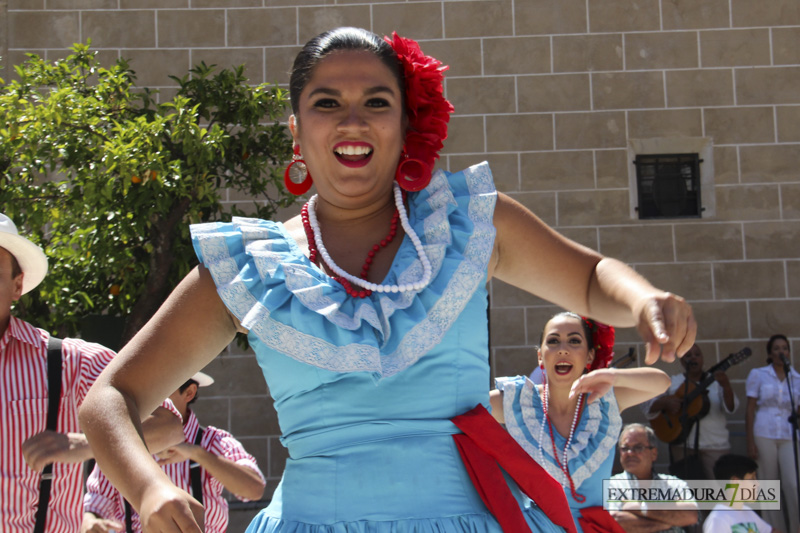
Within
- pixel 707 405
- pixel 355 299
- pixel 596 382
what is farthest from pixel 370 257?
pixel 707 405

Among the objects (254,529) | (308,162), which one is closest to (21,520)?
(254,529)

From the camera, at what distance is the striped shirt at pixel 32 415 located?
2967 millimetres

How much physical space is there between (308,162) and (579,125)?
Answer: 690cm

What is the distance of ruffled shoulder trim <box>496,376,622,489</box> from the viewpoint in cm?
414

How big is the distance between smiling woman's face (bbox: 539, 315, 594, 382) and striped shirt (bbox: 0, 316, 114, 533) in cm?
228

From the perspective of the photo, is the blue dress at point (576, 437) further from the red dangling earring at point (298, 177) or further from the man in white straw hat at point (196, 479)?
the red dangling earring at point (298, 177)

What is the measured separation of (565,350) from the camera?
15.0ft

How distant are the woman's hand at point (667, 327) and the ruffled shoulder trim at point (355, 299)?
37 cm

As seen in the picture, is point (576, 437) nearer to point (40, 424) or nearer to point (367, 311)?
point (40, 424)

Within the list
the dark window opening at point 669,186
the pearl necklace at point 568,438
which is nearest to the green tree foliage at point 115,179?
the pearl necklace at point 568,438

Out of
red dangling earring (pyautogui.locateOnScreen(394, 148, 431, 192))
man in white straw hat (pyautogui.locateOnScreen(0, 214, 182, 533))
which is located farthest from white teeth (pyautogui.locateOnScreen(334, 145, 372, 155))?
man in white straw hat (pyautogui.locateOnScreen(0, 214, 182, 533))

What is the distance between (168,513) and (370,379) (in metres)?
0.45

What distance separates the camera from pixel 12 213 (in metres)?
5.11

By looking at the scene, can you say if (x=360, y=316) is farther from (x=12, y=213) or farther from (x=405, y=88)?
(x=12, y=213)
